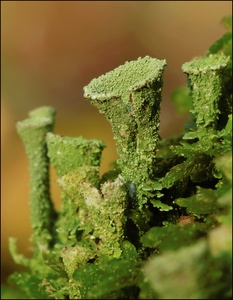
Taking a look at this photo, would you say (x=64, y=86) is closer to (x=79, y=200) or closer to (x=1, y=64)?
(x=1, y=64)

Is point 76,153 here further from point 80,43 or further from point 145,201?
point 80,43

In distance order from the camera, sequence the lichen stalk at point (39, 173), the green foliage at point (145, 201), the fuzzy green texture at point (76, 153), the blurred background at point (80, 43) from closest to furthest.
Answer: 1. the green foliage at point (145, 201)
2. the fuzzy green texture at point (76, 153)
3. the lichen stalk at point (39, 173)
4. the blurred background at point (80, 43)

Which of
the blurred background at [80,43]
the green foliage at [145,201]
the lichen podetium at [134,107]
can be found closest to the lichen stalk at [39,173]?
the green foliage at [145,201]

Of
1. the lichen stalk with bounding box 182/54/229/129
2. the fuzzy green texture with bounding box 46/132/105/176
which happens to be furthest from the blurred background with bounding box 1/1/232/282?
the lichen stalk with bounding box 182/54/229/129

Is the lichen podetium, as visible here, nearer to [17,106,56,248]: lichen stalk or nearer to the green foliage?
the green foliage

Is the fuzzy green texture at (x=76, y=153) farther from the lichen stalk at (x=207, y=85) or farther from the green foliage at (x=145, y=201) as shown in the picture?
the lichen stalk at (x=207, y=85)

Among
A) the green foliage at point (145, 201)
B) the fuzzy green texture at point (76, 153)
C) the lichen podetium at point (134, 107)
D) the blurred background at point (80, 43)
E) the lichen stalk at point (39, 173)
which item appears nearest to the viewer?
the green foliage at point (145, 201)
